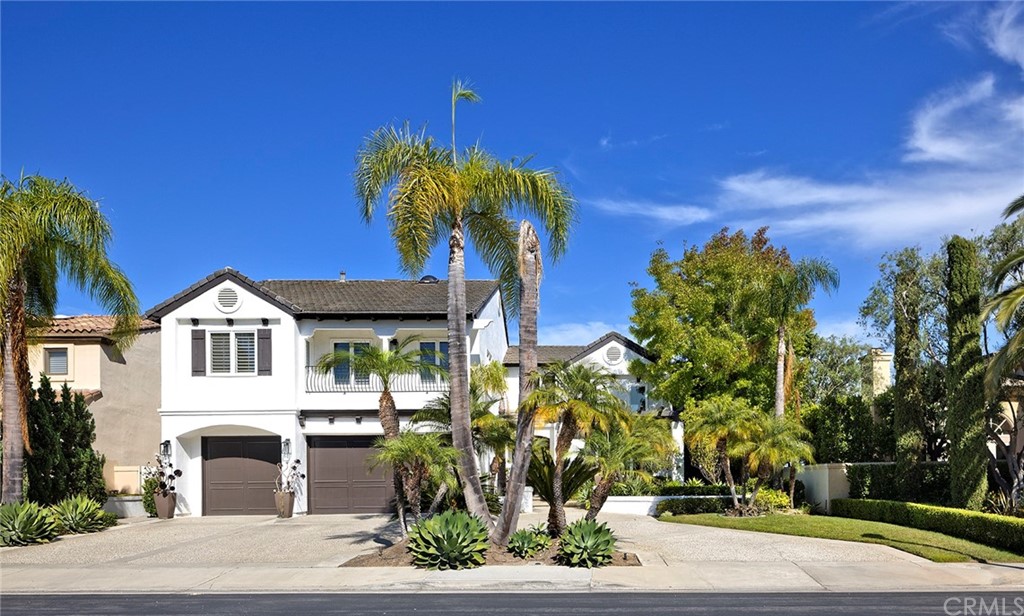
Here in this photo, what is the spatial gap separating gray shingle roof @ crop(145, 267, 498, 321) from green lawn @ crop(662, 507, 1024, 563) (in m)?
10.5

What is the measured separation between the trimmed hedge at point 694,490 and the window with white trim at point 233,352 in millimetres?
13965

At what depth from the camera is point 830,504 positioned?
25750 millimetres

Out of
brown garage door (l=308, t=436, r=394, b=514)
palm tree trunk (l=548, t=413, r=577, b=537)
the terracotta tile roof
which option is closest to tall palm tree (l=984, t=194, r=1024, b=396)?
palm tree trunk (l=548, t=413, r=577, b=537)

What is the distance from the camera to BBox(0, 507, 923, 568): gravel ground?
60.0 ft

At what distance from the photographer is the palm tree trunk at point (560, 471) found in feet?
56.5

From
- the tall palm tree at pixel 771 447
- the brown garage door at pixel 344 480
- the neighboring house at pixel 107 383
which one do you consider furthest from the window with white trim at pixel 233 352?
the tall palm tree at pixel 771 447

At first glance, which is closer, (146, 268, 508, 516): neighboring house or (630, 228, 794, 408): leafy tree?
(146, 268, 508, 516): neighboring house

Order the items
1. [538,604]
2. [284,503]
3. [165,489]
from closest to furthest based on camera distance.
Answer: [538,604] → [284,503] → [165,489]

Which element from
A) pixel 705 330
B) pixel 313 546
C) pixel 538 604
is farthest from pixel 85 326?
pixel 538 604

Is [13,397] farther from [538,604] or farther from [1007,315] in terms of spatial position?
[1007,315]

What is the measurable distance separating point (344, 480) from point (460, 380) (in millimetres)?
13286

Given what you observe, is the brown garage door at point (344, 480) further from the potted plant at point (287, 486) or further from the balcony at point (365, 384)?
the balcony at point (365, 384)

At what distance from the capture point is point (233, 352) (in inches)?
1149

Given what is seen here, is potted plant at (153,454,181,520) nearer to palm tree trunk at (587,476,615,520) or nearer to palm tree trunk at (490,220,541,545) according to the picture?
palm tree trunk at (490,220,541,545)
